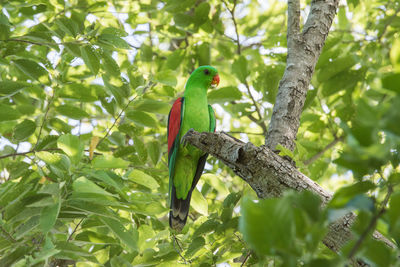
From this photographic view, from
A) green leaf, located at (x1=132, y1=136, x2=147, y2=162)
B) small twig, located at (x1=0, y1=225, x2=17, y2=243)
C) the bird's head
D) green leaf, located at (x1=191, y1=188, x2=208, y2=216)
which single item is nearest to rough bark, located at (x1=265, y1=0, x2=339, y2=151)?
green leaf, located at (x1=191, y1=188, x2=208, y2=216)

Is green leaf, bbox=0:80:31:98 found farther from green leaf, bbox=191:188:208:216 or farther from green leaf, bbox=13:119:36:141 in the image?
green leaf, bbox=191:188:208:216

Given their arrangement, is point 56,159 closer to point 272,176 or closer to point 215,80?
point 272,176

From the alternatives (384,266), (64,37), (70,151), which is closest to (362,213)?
(384,266)

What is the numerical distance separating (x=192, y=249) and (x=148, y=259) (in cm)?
33

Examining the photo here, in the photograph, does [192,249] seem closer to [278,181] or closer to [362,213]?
[278,181]

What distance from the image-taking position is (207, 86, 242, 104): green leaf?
346 cm

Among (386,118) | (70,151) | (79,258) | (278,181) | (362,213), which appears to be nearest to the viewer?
(386,118)

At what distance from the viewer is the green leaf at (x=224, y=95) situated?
3.46m

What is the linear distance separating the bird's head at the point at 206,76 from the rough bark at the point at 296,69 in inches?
54.9

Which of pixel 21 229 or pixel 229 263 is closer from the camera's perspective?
pixel 21 229

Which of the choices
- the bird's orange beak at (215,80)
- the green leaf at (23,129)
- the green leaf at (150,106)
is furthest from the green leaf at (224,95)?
the green leaf at (23,129)

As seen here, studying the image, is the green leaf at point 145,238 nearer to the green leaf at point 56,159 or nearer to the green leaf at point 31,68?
the green leaf at point 56,159

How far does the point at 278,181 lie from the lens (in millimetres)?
1770

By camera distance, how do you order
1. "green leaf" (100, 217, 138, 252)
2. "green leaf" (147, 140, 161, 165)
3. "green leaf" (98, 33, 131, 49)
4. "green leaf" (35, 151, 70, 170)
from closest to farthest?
"green leaf" (35, 151, 70, 170), "green leaf" (100, 217, 138, 252), "green leaf" (98, 33, 131, 49), "green leaf" (147, 140, 161, 165)
